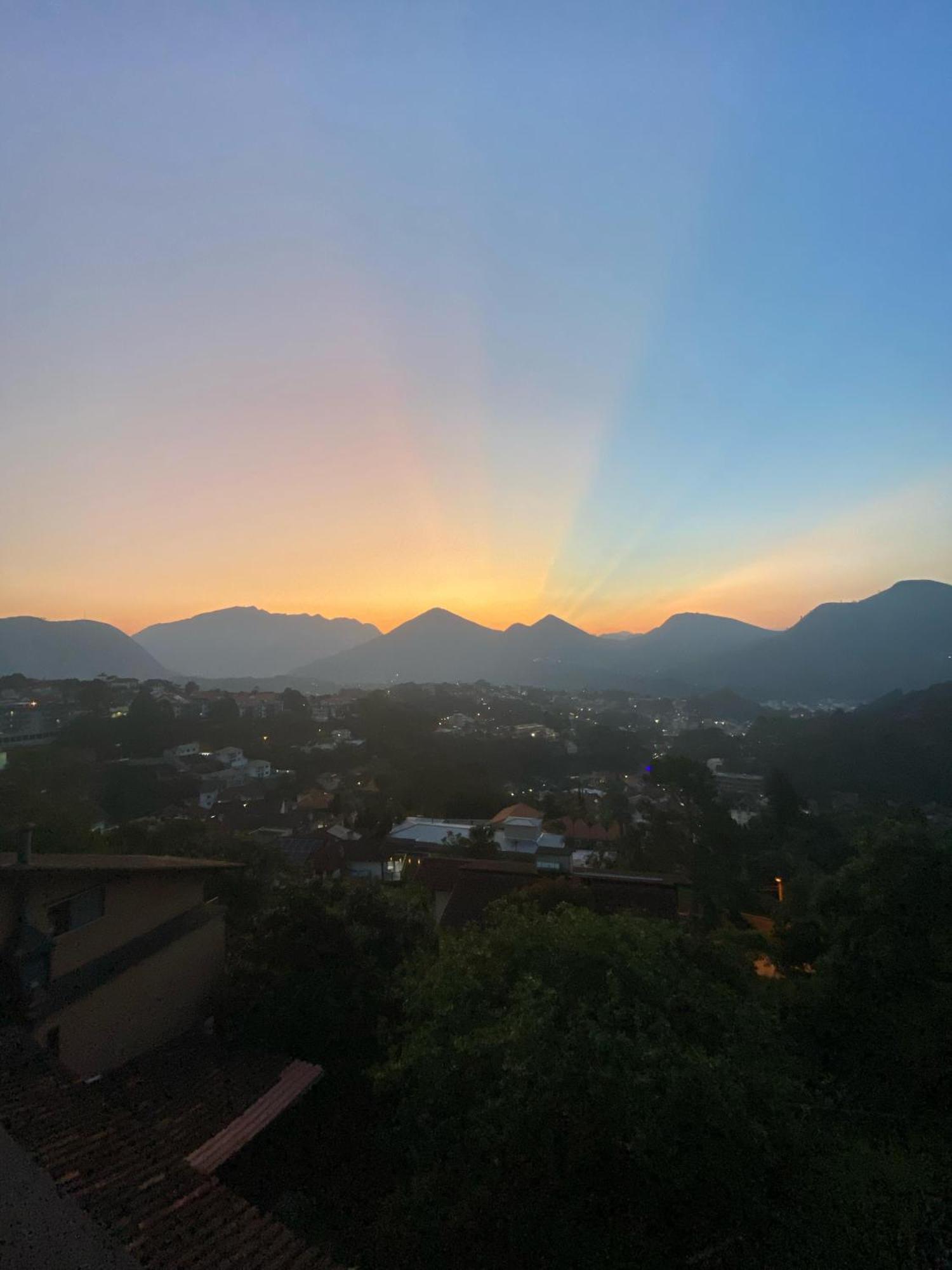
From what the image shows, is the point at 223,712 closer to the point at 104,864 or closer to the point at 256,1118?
the point at 104,864

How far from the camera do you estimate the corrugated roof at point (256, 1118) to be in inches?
198

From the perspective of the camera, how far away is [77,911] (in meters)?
6.28

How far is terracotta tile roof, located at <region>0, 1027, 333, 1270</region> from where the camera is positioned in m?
2.49

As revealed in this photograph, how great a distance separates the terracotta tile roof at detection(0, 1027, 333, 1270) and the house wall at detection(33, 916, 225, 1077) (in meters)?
2.20

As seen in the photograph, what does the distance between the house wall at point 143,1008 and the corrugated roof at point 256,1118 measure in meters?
1.52

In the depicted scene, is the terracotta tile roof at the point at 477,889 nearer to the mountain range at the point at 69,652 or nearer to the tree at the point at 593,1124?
the tree at the point at 593,1124

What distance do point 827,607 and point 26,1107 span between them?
17924cm

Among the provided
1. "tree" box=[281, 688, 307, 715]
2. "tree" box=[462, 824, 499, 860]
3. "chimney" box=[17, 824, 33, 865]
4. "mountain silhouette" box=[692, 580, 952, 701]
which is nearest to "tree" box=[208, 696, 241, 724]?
"tree" box=[281, 688, 307, 715]

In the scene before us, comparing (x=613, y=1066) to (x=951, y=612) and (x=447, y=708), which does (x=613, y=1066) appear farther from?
(x=951, y=612)

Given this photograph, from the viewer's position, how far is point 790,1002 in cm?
770

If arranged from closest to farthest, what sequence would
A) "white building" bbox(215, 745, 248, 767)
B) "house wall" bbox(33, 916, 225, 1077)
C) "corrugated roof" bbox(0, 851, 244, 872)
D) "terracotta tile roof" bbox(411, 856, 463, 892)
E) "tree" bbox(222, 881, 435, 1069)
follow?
"corrugated roof" bbox(0, 851, 244, 872) → "house wall" bbox(33, 916, 225, 1077) → "tree" bbox(222, 881, 435, 1069) → "terracotta tile roof" bbox(411, 856, 463, 892) → "white building" bbox(215, 745, 248, 767)

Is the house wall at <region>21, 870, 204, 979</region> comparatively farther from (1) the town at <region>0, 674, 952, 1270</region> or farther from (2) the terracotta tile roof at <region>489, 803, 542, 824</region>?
(2) the terracotta tile roof at <region>489, 803, 542, 824</region>

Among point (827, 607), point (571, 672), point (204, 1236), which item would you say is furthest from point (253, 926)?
point (827, 607)

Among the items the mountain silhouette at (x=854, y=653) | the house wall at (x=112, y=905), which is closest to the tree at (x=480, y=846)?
the house wall at (x=112, y=905)
